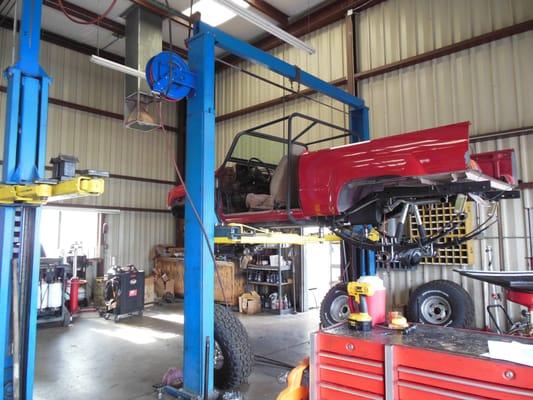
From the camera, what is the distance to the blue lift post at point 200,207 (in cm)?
345

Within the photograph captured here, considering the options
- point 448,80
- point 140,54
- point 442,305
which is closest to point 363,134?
point 448,80

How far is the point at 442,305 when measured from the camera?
5.88 metres

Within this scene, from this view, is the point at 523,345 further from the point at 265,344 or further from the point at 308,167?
the point at 265,344

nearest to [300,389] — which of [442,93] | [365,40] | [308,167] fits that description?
[308,167]

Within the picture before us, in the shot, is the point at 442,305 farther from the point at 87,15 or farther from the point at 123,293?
the point at 87,15

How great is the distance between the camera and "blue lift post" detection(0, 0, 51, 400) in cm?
290

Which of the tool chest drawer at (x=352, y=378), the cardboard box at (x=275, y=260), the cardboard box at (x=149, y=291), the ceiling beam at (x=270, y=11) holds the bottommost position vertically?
the cardboard box at (x=149, y=291)

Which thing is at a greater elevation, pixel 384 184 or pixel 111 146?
pixel 111 146

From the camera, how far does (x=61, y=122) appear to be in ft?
32.4

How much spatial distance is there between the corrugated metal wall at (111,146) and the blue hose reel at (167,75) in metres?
7.27

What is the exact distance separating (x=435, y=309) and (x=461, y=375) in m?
4.34

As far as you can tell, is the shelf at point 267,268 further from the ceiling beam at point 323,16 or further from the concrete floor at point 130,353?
the ceiling beam at point 323,16

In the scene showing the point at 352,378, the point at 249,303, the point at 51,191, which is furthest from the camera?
the point at 249,303

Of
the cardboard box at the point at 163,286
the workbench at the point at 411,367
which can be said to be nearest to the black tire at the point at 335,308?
the workbench at the point at 411,367
